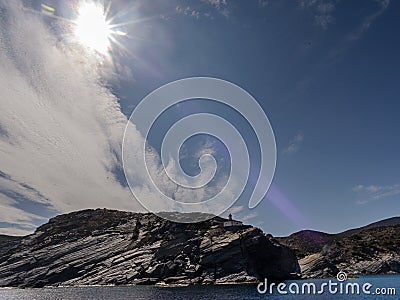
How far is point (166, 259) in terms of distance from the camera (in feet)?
511

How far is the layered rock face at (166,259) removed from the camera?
469ft

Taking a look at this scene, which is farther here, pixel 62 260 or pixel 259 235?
pixel 62 260

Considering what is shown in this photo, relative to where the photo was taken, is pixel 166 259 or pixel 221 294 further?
pixel 166 259

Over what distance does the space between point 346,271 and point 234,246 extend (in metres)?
87.6

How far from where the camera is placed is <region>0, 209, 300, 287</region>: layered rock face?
469ft

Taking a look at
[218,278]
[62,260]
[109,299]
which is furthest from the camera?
[62,260]

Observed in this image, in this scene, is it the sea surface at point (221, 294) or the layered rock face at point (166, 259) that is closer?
the sea surface at point (221, 294)

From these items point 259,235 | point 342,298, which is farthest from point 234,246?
point 342,298

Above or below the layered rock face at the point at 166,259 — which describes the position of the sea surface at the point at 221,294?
below

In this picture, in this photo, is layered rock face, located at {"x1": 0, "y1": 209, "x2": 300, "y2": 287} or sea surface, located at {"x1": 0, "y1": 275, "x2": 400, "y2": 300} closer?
sea surface, located at {"x1": 0, "y1": 275, "x2": 400, "y2": 300}

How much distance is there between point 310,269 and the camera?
188625mm

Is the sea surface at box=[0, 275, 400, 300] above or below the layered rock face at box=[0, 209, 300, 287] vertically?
Result: below

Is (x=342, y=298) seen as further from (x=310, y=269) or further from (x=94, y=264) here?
(x=94, y=264)

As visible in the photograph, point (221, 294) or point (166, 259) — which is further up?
point (166, 259)
